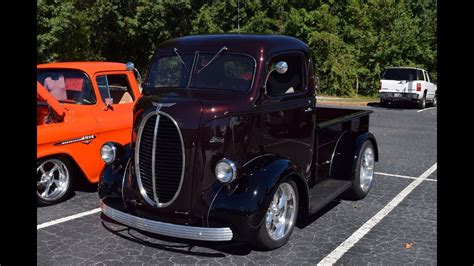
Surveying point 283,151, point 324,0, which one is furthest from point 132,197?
point 324,0

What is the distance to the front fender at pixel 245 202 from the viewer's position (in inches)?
166

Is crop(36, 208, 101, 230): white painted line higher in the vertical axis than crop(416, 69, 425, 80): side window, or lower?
lower

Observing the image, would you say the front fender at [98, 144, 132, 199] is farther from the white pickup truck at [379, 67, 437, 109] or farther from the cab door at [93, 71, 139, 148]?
the white pickup truck at [379, 67, 437, 109]

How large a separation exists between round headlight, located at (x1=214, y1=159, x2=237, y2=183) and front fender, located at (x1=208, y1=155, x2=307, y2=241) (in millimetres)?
120

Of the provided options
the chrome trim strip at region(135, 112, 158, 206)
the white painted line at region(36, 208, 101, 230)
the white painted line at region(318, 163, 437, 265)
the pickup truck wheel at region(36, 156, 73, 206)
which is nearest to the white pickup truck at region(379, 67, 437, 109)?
the white painted line at region(318, 163, 437, 265)

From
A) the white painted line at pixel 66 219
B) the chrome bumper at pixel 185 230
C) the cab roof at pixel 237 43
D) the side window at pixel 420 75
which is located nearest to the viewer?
the chrome bumper at pixel 185 230

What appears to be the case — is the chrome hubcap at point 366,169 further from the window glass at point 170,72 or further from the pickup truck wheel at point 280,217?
the window glass at point 170,72

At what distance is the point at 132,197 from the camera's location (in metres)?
4.81

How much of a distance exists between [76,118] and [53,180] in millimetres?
893

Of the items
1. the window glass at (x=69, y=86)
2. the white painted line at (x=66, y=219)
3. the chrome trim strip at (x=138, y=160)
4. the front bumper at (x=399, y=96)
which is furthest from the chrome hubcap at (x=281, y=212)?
the front bumper at (x=399, y=96)

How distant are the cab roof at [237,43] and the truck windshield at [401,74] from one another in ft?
58.2

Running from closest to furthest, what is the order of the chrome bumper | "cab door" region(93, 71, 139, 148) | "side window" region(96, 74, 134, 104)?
the chrome bumper
"cab door" region(93, 71, 139, 148)
"side window" region(96, 74, 134, 104)

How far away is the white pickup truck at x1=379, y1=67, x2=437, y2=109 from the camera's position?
834 inches
